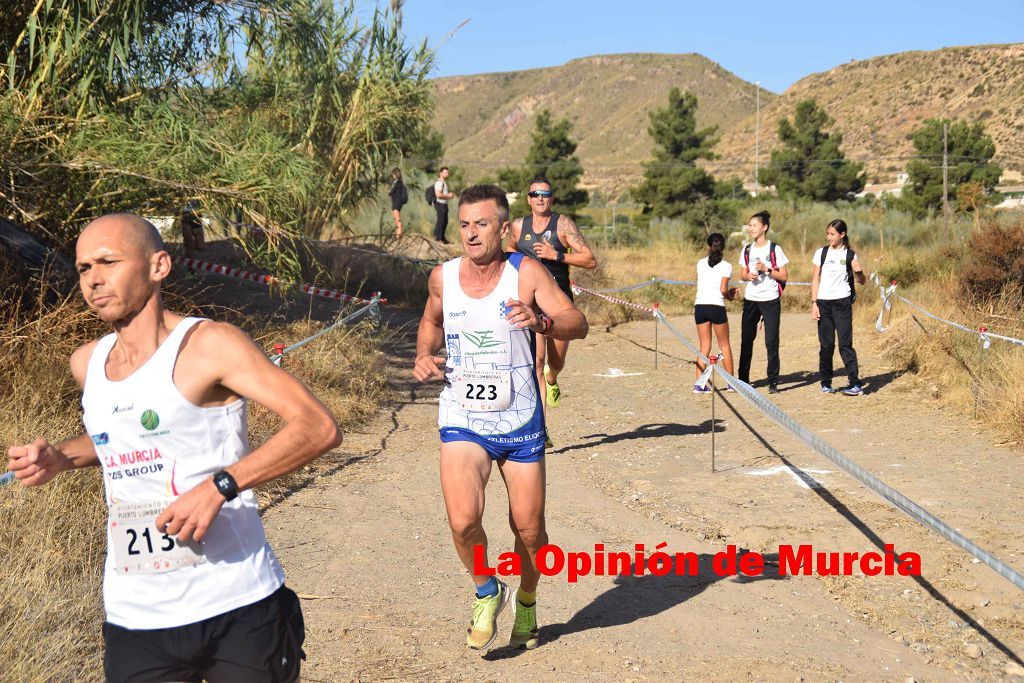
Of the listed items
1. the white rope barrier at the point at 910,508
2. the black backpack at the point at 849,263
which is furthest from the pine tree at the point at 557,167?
→ the white rope barrier at the point at 910,508

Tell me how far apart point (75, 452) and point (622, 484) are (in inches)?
208

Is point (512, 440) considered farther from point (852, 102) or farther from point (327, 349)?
point (852, 102)

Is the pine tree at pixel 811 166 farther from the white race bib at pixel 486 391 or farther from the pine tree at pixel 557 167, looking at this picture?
the white race bib at pixel 486 391

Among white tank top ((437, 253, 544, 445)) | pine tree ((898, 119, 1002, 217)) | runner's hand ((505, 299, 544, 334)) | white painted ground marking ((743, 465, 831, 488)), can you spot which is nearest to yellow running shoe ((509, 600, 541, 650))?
white tank top ((437, 253, 544, 445))

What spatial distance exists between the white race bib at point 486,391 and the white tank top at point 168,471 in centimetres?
190

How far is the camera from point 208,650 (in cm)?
266

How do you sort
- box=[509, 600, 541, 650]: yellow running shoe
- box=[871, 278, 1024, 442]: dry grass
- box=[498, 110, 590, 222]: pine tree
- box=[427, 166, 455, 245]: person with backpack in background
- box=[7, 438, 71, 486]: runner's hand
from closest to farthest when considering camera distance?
box=[7, 438, 71, 486]: runner's hand
box=[509, 600, 541, 650]: yellow running shoe
box=[871, 278, 1024, 442]: dry grass
box=[427, 166, 455, 245]: person with backpack in background
box=[498, 110, 590, 222]: pine tree

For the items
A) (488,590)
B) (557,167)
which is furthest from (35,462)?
(557,167)

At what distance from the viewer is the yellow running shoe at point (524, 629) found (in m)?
4.80

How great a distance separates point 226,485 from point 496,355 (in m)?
2.06

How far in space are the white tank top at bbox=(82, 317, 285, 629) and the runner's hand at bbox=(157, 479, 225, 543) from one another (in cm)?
9

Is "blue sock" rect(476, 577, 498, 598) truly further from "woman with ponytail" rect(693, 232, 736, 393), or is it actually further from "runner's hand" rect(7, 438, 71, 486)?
"woman with ponytail" rect(693, 232, 736, 393)

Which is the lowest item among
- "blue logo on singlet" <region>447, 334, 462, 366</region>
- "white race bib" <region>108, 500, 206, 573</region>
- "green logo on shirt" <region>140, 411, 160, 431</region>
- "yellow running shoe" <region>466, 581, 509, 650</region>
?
"yellow running shoe" <region>466, 581, 509, 650</region>

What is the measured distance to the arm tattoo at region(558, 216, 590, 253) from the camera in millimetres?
8219
